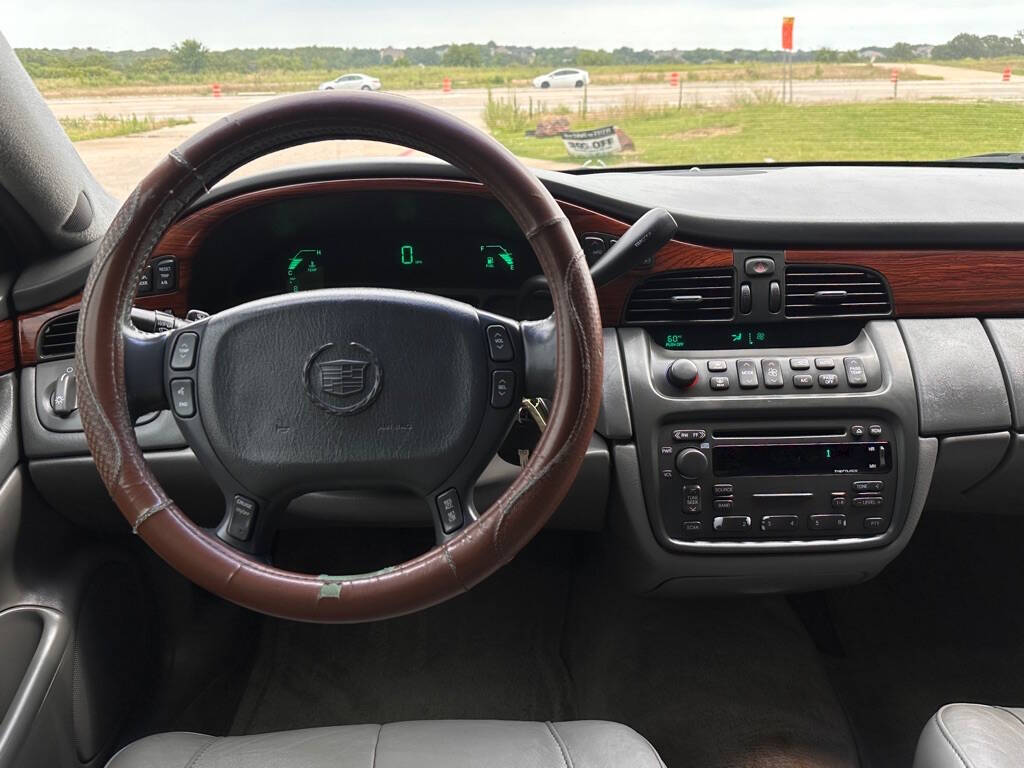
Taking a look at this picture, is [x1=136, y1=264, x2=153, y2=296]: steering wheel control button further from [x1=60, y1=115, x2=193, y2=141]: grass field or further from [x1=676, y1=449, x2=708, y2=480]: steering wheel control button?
[x1=676, y1=449, x2=708, y2=480]: steering wheel control button

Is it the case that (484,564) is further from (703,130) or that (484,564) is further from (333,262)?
(703,130)

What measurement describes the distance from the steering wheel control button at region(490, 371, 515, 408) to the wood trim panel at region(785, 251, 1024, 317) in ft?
2.60

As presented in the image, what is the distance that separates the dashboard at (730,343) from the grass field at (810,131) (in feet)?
0.47

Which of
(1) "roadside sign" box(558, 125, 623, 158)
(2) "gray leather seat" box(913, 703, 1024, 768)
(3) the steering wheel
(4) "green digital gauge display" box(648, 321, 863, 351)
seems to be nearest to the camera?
(3) the steering wheel

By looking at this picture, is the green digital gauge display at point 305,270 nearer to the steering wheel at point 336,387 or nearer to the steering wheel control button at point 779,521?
the steering wheel at point 336,387

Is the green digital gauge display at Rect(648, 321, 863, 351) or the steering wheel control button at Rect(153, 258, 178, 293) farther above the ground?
the steering wheel control button at Rect(153, 258, 178, 293)

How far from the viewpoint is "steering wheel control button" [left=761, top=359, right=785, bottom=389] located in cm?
167

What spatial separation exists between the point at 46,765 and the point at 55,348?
773 mm

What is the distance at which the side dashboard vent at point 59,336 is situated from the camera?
5.66 ft

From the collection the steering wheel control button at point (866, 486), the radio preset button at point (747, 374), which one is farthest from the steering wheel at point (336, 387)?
the steering wheel control button at point (866, 486)

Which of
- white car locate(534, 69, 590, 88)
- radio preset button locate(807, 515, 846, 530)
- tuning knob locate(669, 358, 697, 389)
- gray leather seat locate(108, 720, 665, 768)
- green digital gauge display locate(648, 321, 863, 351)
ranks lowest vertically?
gray leather seat locate(108, 720, 665, 768)

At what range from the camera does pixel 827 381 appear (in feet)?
5.52

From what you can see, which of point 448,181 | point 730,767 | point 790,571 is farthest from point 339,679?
point 448,181

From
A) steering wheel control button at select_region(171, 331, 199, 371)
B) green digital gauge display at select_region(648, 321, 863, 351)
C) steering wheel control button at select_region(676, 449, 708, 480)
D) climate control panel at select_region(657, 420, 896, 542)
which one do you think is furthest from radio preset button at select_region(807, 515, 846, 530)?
steering wheel control button at select_region(171, 331, 199, 371)
